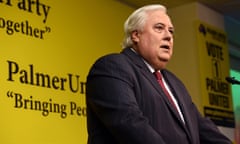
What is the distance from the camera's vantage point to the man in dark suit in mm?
1645

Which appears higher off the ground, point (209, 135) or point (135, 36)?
point (135, 36)

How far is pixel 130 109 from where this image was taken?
1648 mm

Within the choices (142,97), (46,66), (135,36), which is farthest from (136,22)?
(46,66)

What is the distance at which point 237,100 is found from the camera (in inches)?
199

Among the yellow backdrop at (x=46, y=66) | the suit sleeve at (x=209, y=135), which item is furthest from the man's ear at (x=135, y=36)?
the yellow backdrop at (x=46, y=66)

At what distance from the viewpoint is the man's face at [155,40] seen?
198 centimetres

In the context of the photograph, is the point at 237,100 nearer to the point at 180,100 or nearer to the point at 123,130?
the point at 180,100

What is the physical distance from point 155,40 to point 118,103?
1.34ft

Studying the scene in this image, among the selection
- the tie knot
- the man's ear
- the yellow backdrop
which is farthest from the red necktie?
the yellow backdrop

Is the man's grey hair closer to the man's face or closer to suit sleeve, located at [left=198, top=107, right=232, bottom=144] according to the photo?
the man's face

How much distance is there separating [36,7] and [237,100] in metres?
2.36

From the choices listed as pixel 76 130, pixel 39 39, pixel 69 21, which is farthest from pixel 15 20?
pixel 76 130

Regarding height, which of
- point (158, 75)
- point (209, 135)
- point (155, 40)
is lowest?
point (209, 135)

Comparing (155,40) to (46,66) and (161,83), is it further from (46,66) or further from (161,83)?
(46,66)
